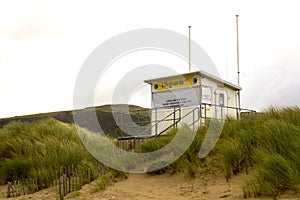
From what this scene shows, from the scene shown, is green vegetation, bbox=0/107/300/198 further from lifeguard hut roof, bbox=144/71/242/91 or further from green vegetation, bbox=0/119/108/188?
lifeguard hut roof, bbox=144/71/242/91

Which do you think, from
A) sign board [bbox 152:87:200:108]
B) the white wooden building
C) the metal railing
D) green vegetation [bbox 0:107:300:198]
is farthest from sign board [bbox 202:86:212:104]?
green vegetation [bbox 0:107:300:198]

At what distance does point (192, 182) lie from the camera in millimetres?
9477

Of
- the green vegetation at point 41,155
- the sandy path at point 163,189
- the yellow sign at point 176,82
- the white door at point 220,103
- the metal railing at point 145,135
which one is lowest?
the sandy path at point 163,189

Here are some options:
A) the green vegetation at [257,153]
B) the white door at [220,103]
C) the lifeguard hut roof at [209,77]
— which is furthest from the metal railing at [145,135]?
the green vegetation at [257,153]

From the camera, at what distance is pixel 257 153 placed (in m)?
8.88

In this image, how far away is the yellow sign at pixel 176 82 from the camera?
733 inches

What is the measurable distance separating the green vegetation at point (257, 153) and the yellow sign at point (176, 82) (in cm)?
630

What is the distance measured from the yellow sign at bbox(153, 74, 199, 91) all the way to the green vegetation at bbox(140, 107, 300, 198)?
6.30 m

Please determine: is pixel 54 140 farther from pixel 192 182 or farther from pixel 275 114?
pixel 275 114

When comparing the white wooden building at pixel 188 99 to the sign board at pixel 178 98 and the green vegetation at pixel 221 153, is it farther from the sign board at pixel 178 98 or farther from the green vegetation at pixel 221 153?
the green vegetation at pixel 221 153

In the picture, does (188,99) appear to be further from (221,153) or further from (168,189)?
(168,189)

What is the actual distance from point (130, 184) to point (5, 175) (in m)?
4.71

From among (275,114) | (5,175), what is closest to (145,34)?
(275,114)

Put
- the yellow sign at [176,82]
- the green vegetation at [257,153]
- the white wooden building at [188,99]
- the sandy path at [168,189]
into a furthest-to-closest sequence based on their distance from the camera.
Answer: the yellow sign at [176,82] → the white wooden building at [188,99] → the sandy path at [168,189] → the green vegetation at [257,153]
